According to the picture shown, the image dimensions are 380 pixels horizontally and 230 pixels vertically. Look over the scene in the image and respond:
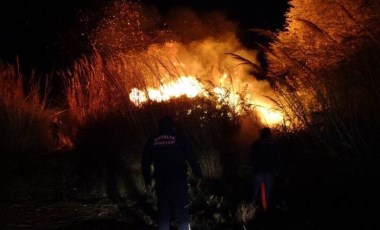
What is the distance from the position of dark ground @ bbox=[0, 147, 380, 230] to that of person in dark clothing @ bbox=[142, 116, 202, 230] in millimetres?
1021

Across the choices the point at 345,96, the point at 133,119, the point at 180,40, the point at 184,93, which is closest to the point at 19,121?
the point at 133,119

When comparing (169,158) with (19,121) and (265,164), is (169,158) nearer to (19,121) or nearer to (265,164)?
(265,164)

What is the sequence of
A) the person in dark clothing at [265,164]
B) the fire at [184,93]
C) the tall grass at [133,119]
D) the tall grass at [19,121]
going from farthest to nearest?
the tall grass at [19,121], the fire at [184,93], the tall grass at [133,119], the person in dark clothing at [265,164]

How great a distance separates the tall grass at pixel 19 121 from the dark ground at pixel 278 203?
8.38 feet

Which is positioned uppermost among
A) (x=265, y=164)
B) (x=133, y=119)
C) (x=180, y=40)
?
(x=180, y=40)

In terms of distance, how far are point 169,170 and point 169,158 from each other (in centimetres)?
16

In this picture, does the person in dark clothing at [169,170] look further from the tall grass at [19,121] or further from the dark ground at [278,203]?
the tall grass at [19,121]

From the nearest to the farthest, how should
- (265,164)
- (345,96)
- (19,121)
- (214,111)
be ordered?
(265,164) → (345,96) → (214,111) → (19,121)

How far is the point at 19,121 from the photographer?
38.6 feet

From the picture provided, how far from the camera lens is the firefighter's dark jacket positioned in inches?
229

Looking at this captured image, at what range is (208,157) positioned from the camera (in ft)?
29.6

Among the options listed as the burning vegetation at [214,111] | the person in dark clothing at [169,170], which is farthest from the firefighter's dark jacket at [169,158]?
the burning vegetation at [214,111]

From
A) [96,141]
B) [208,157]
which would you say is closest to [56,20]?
[96,141]

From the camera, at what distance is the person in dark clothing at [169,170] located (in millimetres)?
5816
